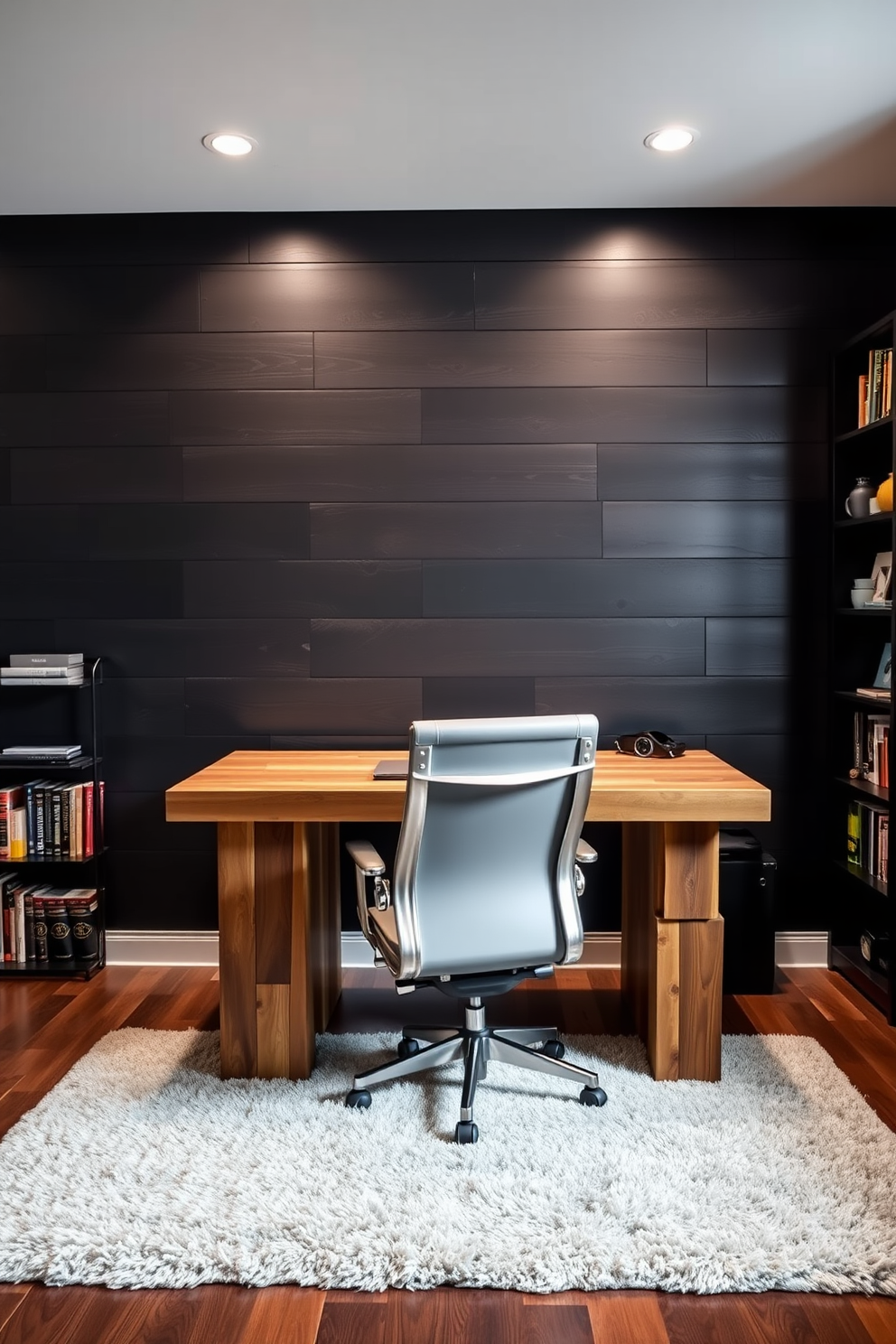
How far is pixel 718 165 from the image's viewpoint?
3322mm

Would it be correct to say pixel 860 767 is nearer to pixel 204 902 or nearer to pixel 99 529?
pixel 204 902

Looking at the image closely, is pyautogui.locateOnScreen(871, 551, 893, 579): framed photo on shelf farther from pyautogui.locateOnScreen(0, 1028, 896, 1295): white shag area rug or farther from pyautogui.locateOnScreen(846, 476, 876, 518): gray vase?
pyautogui.locateOnScreen(0, 1028, 896, 1295): white shag area rug

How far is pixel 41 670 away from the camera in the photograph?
11.6 feet

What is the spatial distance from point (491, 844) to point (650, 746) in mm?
1145

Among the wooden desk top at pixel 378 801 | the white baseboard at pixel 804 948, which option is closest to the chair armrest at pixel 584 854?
the wooden desk top at pixel 378 801

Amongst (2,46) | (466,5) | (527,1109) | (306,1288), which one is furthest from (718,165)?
(306,1288)

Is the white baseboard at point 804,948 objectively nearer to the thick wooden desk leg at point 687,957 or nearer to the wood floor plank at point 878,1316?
the thick wooden desk leg at point 687,957

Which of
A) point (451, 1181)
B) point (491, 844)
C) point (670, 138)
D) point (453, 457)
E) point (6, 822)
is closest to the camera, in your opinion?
point (451, 1181)

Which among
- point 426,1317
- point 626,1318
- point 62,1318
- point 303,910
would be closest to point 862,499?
point 303,910

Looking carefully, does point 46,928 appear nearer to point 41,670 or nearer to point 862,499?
point 41,670

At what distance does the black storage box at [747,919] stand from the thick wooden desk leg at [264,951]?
1542 mm

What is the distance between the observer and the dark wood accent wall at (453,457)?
368 cm

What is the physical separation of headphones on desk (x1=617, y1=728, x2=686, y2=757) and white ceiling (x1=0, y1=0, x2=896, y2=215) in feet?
6.46

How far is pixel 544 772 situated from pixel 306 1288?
118 cm
